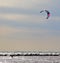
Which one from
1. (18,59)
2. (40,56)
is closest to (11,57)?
(18,59)

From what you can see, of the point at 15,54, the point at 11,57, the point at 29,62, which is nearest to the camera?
the point at 29,62

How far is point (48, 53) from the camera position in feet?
132

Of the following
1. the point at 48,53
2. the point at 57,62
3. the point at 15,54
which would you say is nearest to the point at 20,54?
the point at 15,54

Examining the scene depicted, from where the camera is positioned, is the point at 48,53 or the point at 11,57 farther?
the point at 48,53

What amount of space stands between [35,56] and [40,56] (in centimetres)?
71

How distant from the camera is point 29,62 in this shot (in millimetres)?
34250

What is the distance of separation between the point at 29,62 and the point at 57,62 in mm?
3058


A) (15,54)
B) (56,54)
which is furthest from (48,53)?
(15,54)

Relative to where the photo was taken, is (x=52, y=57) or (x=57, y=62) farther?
(x=52, y=57)

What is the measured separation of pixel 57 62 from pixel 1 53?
9.00 metres

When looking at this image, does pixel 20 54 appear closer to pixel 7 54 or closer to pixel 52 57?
pixel 7 54

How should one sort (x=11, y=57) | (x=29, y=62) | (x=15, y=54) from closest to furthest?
(x=29, y=62)
(x=11, y=57)
(x=15, y=54)

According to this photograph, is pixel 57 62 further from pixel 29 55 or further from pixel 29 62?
pixel 29 55

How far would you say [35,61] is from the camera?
3525 centimetres
